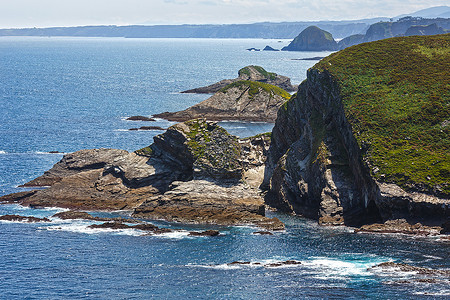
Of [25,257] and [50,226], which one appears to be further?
[50,226]

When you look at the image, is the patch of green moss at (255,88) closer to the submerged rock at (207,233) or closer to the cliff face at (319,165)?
the cliff face at (319,165)

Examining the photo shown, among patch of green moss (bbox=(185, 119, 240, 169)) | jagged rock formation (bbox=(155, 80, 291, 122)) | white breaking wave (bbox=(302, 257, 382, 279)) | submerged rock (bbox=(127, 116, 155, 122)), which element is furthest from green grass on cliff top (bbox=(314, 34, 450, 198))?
submerged rock (bbox=(127, 116, 155, 122))

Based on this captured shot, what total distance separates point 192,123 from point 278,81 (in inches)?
4680

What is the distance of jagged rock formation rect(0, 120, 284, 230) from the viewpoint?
232 feet

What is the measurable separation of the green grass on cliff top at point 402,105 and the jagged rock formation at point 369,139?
0.39 feet

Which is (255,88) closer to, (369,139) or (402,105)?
(402,105)

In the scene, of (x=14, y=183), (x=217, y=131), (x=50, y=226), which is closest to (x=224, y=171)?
(x=217, y=131)

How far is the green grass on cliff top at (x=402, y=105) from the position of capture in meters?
66.8

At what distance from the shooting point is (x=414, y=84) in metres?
80.1

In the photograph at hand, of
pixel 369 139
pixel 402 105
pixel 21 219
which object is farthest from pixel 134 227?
pixel 402 105

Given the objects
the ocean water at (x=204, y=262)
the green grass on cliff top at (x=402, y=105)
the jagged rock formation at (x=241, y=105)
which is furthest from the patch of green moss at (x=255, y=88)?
the ocean water at (x=204, y=262)

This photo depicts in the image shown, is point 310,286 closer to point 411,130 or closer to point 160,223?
point 160,223

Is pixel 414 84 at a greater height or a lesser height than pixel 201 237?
greater

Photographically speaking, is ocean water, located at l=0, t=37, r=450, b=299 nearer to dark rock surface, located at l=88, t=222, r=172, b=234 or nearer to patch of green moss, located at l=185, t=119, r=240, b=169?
dark rock surface, located at l=88, t=222, r=172, b=234
